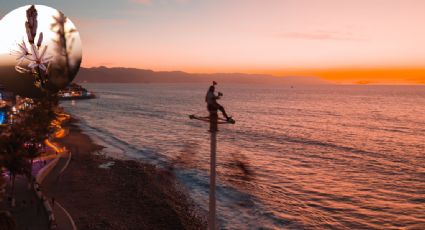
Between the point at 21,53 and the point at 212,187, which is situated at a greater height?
the point at 21,53

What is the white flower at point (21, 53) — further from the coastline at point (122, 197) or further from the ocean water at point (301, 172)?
the coastline at point (122, 197)

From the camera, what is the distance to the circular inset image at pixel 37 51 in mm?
12055

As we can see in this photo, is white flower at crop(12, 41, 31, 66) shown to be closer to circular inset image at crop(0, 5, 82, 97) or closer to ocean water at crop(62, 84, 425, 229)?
circular inset image at crop(0, 5, 82, 97)

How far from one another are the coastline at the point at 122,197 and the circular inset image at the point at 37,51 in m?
16.9

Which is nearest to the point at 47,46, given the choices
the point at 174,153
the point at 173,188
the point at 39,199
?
the point at 39,199

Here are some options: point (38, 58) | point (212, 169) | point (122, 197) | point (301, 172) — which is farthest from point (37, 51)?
point (301, 172)

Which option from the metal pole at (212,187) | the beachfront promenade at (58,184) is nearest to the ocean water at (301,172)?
the metal pole at (212,187)

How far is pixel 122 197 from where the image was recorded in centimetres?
3472

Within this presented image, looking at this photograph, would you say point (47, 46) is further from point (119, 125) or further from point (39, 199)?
point (119, 125)

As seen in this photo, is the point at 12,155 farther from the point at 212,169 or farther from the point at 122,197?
the point at 212,169

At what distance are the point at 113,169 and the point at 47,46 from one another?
1409 inches

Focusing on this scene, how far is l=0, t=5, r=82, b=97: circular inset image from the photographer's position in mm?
12055

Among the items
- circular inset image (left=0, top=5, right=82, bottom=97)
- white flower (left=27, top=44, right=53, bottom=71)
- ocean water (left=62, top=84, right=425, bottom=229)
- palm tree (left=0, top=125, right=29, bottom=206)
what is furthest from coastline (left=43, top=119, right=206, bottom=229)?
white flower (left=27, top=44, right=53, bottom=71)

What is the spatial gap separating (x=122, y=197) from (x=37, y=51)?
2495cm
